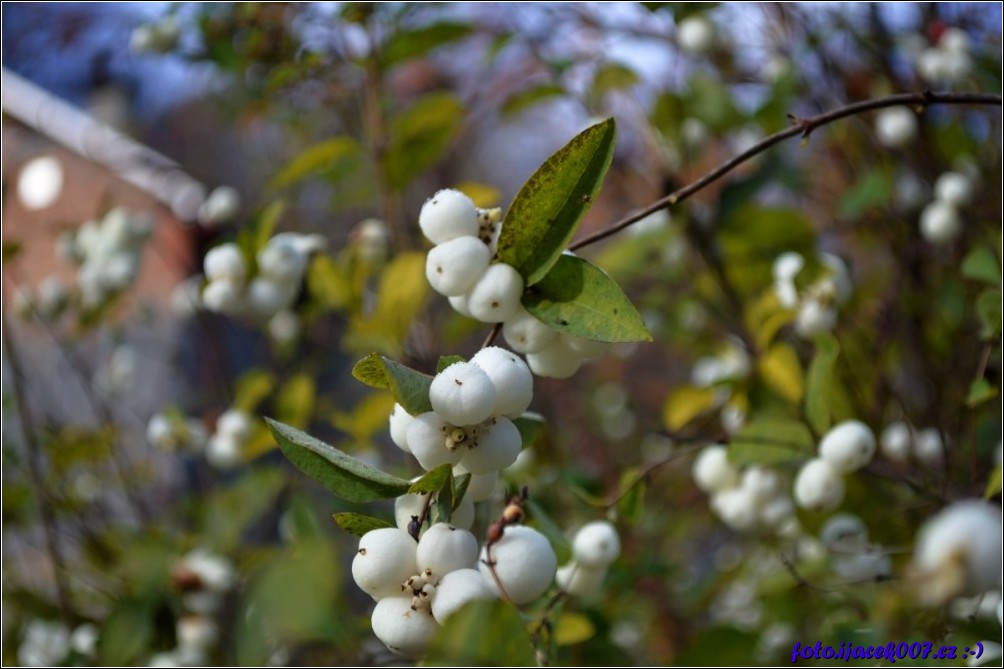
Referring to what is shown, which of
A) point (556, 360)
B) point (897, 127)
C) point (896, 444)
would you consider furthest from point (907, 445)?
point (556, 360)

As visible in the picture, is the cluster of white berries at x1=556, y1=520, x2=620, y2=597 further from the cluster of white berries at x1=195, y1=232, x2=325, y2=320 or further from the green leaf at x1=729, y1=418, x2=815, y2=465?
the cluster of white berries at x1=195, y1=232, x2=325, y2=320

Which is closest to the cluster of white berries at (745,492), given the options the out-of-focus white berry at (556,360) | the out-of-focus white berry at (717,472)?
the out-of-focus white berry at (717,472)

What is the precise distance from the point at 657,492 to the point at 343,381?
2146mm

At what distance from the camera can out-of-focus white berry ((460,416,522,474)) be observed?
1.83 ft

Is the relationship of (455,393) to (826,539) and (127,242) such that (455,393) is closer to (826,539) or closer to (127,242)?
(826,539)

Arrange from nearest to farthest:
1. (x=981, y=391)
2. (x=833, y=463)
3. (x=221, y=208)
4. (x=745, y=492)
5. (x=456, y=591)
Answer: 1. (x=456, y=591)
2. (x=981, y=391)
3. (x=833, y=463)
4. (x=745, y=492)
5. (x=221, y=208)

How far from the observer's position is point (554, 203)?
1.99 feet

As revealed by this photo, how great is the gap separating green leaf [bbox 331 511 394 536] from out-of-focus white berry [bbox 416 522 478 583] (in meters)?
0.04

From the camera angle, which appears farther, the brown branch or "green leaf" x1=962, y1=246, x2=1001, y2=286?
"green leaf" x1=962, y1=246, x2=1001, y2=286

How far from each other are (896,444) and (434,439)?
97 centimetres

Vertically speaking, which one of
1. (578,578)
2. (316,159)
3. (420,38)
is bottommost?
(578,578)

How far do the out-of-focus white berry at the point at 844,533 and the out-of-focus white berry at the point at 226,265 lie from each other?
73cm

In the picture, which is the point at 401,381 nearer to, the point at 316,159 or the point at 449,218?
the point at 449,218

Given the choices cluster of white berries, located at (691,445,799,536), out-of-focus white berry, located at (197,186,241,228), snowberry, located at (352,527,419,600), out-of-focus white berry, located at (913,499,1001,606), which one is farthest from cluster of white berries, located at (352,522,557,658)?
out-of-focus white berry, located at (197,186,241,228)
